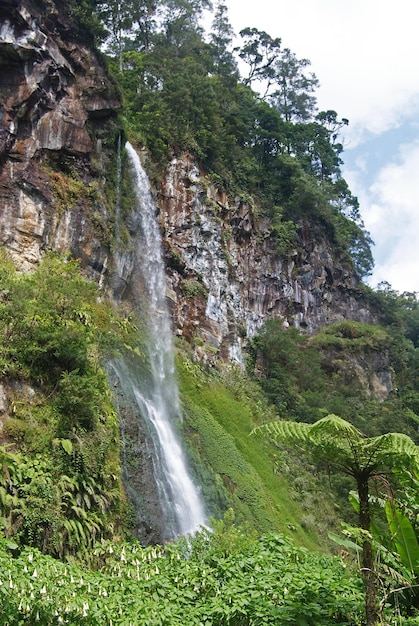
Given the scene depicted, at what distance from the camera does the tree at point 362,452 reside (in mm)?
4492

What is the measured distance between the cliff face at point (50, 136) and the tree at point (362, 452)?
36.2ft

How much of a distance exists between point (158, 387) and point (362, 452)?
1180 centimetres

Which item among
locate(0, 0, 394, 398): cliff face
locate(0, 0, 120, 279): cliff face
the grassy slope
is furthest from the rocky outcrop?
locate(0, 0, 120, 279): cliff face

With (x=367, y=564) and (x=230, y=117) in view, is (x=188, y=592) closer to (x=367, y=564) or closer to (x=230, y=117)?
(x=367, y=564)

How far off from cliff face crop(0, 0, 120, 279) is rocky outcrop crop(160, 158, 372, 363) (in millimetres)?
5670

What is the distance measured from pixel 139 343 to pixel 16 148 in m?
6.86

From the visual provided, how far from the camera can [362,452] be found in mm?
4887

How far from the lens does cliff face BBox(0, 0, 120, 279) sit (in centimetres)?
1497

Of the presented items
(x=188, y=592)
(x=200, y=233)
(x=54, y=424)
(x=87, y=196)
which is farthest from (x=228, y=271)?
(x=188, y=592)

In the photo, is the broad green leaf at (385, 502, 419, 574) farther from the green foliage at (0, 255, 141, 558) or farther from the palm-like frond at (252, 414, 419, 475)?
the green foliage at (0, 255, 141, 558)

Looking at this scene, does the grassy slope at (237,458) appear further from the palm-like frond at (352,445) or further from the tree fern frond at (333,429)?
the tree fern frond at (333,429)

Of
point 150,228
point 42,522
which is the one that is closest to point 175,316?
point 150,228

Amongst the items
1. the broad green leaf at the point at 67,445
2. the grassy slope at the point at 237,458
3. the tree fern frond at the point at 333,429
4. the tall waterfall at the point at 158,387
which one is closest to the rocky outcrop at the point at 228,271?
the tall waterfall at the point at 158,387

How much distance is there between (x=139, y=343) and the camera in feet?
56.9
